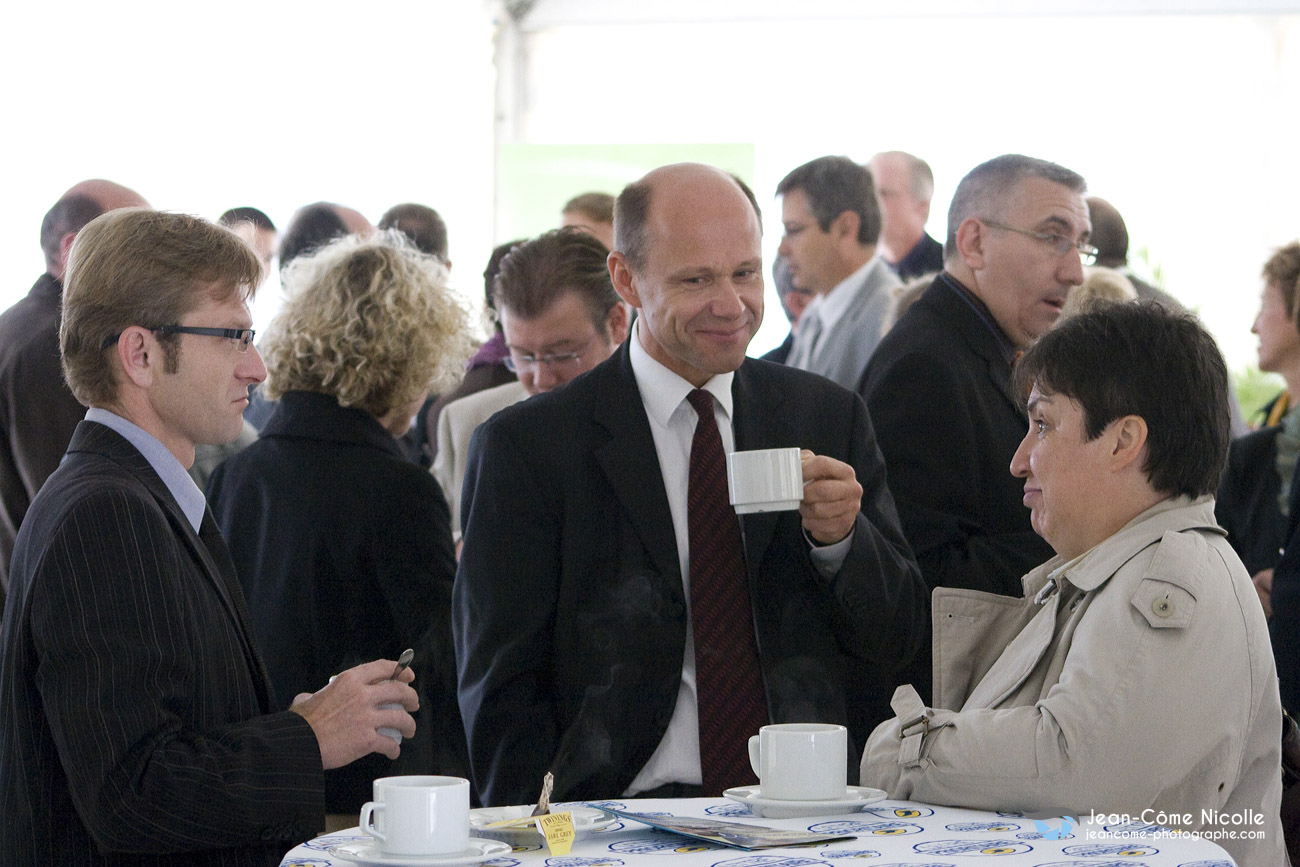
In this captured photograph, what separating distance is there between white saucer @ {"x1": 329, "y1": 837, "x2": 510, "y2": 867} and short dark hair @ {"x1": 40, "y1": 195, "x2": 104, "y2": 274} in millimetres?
2624

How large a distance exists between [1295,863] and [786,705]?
0.78 metres

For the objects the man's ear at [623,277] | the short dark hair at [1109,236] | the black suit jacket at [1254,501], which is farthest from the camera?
the short dark hair at [1109,236]

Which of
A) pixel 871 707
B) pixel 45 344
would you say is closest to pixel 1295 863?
pixel 871 707

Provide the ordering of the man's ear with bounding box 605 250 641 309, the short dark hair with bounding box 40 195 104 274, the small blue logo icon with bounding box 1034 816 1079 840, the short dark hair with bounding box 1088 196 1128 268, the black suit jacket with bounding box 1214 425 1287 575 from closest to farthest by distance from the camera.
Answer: the small blue logo icon with bounding box 1034 816 1079 840
the man's ear with bounding box 605 250 641 309
the short dark hair with bounding box 40 195 104 274
the black suit jacket with bounding box 1214 425 1287 575
the short dark hair with bounding box 1088 196 1128 268

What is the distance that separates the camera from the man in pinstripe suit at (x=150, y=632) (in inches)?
65.9

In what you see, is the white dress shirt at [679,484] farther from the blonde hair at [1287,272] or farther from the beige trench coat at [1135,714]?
the blonde hair at [1287,272]

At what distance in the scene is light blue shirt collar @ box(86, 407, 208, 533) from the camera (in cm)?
191

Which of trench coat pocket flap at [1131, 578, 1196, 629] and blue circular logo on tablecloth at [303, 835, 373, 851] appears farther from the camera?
trench coat pocket flap at [1131, 578, 1196, 629]

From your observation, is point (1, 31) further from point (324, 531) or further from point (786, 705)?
point (786, 705)

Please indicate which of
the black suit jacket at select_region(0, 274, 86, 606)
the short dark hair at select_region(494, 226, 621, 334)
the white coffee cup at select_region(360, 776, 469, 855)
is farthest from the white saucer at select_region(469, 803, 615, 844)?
the black suit jacket at select_region(0, 274, 86, 606)

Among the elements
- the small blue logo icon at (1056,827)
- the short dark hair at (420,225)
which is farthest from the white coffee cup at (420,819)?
the short dark hair at (420,225)

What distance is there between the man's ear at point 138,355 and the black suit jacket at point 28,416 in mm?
1425

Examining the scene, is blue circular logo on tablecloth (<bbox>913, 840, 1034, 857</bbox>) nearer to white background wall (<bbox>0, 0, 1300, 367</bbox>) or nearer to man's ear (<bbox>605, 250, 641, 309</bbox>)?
man's ear (<bbox>605, 250, 641, 309</bbox>)

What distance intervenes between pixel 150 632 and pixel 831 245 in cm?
359
